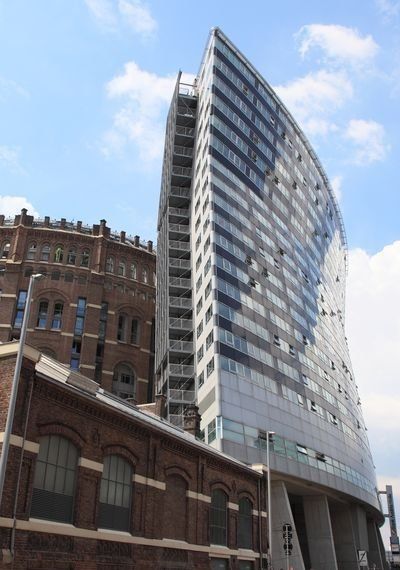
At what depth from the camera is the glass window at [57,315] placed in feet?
231

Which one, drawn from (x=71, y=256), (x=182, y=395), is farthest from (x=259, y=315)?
(x=71, y=256)

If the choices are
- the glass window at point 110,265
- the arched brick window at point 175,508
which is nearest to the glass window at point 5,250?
the glass window at point 110,265

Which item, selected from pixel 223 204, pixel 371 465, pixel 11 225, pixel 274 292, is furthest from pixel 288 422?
pixel 11 225

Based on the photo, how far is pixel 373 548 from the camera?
7031 cm

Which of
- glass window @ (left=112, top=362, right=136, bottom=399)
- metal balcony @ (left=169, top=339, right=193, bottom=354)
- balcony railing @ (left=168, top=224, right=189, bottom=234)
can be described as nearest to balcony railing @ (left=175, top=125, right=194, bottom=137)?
balcony railing @ (left=168, top=224, right=189, bottom=234)

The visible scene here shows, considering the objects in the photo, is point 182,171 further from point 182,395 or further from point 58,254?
point 182,395

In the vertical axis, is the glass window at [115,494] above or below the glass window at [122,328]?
below

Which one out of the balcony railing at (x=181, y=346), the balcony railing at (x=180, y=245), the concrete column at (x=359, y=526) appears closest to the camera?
the balcony railing at (x=181, y=346)

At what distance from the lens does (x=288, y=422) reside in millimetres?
55500

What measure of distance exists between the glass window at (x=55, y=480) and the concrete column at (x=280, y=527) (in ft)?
87.3

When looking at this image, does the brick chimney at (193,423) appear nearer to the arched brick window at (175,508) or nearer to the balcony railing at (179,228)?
the arched brick window at (175,508)

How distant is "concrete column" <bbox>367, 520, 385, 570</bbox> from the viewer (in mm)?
68369

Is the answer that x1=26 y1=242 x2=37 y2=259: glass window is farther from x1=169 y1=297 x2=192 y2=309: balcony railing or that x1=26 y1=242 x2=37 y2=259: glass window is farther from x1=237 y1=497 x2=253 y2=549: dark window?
x1=237 y1=497 x2=253 y2=549: dark window

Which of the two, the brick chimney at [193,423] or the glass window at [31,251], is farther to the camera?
the glass window at [31,251]
